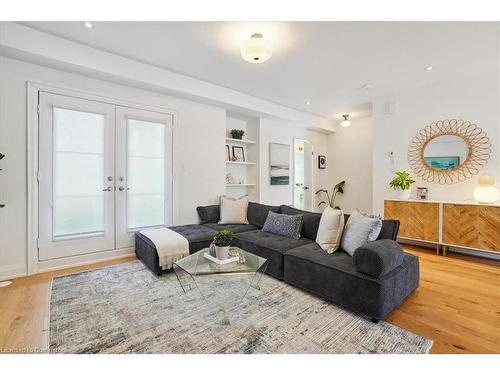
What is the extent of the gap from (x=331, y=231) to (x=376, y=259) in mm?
713

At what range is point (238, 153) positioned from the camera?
5293 millimetres

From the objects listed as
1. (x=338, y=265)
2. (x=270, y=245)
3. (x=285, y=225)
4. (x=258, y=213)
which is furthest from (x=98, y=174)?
(x=338, y=265)

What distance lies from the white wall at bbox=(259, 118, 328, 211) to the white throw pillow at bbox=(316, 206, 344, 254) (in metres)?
2.58

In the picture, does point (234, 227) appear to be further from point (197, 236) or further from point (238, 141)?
point (238, 141)

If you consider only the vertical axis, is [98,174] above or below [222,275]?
above

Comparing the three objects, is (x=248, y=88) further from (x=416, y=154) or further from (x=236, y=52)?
(x=416, y=154)

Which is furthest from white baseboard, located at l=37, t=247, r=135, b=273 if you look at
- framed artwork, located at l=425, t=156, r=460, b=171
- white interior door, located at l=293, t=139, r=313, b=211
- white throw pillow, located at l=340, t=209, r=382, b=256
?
framed artwork, located at l=425, t=156, r=460, b=171

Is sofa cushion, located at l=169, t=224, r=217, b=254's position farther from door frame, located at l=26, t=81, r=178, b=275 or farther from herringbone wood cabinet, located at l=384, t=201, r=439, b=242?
herringbone wood cabinet, located at l=384, t=201, r=439, b=242

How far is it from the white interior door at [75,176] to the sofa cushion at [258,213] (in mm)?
2063

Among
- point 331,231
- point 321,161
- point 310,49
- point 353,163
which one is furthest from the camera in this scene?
point 321,161

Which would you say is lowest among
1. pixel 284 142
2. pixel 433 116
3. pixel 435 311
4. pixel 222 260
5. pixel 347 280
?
pixel 435 311

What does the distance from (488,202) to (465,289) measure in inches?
61.0

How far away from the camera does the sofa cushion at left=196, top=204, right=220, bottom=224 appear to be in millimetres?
4273

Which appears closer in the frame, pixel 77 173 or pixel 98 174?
pixel 77 173
